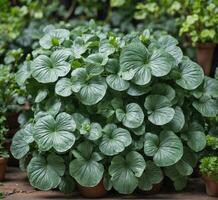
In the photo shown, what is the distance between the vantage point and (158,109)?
3537 millimetres

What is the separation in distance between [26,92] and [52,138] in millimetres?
685

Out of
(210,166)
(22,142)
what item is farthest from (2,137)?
(210,166)

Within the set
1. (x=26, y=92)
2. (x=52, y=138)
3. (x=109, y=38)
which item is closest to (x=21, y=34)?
(x=26, y=92)

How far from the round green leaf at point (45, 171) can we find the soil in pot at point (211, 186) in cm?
98

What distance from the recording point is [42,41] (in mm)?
3863

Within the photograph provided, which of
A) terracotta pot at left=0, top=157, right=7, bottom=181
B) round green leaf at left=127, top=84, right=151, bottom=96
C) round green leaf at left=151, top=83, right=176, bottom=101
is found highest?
round green leaf at left=127, top=84, right=151, bottom=96

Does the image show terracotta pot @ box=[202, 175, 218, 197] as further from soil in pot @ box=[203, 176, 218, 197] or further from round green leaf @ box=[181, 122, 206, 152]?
round green leaf @ box=[181, 122, 206, 152]

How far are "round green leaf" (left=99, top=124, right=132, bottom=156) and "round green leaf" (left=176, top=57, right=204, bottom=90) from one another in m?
0.53

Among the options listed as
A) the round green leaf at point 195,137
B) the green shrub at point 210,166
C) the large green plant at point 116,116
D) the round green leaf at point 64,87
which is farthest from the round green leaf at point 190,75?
the round green leaf at point 64,87

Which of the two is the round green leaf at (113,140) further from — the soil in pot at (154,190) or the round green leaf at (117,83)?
the soil in pot at (154,190)

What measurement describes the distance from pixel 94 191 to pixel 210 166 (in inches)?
30.9

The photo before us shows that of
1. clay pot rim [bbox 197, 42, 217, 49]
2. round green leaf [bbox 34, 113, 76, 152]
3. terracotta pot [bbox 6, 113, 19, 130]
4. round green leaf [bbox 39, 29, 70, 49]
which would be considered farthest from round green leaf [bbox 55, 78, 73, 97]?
clay pot rim [bbox 197, 42, 217, 49]

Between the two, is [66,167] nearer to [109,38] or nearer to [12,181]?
[12,181]

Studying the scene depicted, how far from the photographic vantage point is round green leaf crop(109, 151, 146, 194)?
3.41 m
